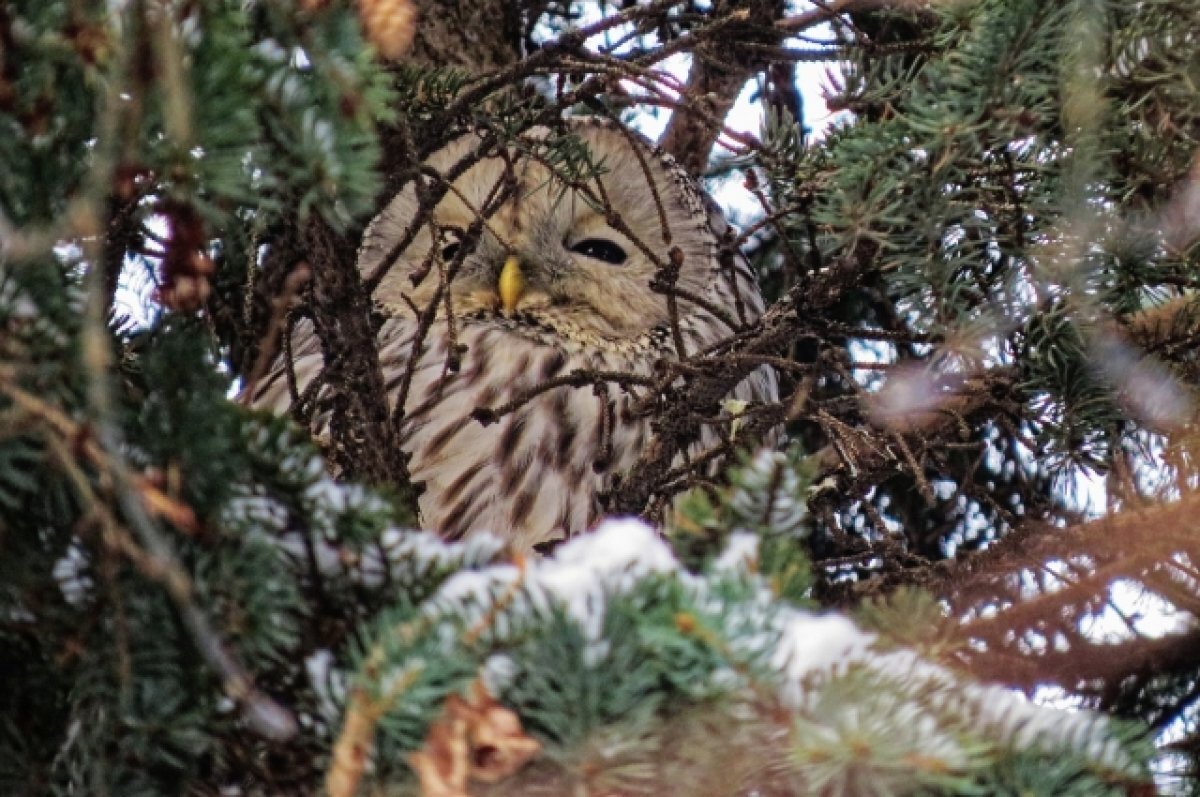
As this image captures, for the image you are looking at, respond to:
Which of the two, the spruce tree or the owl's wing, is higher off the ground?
the owl's wing

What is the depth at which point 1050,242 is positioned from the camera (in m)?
2.30

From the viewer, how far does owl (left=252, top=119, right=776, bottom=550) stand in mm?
3285

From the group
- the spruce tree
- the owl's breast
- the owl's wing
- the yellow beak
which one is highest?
the yellow beak

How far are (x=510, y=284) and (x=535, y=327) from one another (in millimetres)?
129

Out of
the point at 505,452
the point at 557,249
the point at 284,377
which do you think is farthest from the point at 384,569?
the point at 557,249

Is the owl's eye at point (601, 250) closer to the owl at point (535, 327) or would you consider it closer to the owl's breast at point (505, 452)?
the owl at point (535, 327)

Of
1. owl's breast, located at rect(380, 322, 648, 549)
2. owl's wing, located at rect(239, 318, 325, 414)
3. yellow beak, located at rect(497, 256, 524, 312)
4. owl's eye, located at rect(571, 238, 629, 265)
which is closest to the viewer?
owl's breast, located at rect(380, 322, 648, 549)

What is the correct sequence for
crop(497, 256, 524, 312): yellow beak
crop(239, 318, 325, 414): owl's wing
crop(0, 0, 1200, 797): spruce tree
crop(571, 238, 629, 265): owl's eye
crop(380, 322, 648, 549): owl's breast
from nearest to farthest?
crop(0, 0, 1200, 797): spruce tree < crop(380, 322, 648, 549): owl's breast < crop(239, 318, 325, 414): owl's wing < crop(497, 256, 524, 312): yellow beak < crop(571, 238, 629, 265): owl's eye

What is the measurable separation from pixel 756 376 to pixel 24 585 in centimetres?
270

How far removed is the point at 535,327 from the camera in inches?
152

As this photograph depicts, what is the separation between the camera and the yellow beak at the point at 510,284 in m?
3.81

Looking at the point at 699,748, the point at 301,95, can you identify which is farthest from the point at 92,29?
the point at 699,748

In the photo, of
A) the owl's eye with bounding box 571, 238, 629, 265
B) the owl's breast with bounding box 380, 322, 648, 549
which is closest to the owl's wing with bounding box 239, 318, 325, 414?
the owl's breast with bounding box 380, 322, 648, 549

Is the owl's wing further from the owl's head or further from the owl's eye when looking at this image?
the owl's eye
